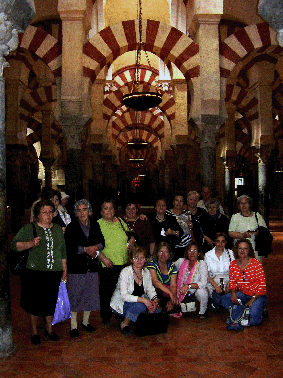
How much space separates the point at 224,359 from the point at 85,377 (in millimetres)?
905

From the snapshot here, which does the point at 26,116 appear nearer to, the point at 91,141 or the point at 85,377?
the point at 91,141

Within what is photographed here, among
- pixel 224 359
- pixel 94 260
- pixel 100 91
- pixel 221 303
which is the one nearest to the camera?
pixel 224 359

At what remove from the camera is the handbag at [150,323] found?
3.42 m

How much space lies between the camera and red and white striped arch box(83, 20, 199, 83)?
23.7ft

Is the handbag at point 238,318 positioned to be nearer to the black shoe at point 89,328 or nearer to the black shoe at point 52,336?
→ the black shoe at point 89,328

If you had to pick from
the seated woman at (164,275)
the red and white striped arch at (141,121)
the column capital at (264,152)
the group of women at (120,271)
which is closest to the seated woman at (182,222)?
the group of women at (120,271)

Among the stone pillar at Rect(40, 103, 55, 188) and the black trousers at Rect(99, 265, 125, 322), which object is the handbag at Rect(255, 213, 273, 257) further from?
the stone pillar at Rect(40, 103, 55, 188)

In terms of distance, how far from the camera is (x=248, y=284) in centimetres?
367

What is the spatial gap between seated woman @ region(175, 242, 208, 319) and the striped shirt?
288 millimetres

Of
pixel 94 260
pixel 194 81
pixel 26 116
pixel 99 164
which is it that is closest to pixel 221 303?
pixel 94 260

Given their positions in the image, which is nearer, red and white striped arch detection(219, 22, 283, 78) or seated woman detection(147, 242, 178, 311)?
seated woman detection(147, 242, 178, 311)

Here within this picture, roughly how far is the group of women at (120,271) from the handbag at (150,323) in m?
0.06

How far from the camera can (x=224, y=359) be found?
2.96 m

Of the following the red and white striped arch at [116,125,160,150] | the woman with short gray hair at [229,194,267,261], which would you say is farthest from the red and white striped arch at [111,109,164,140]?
the woman with short gray hair at [229,194,267,261]
